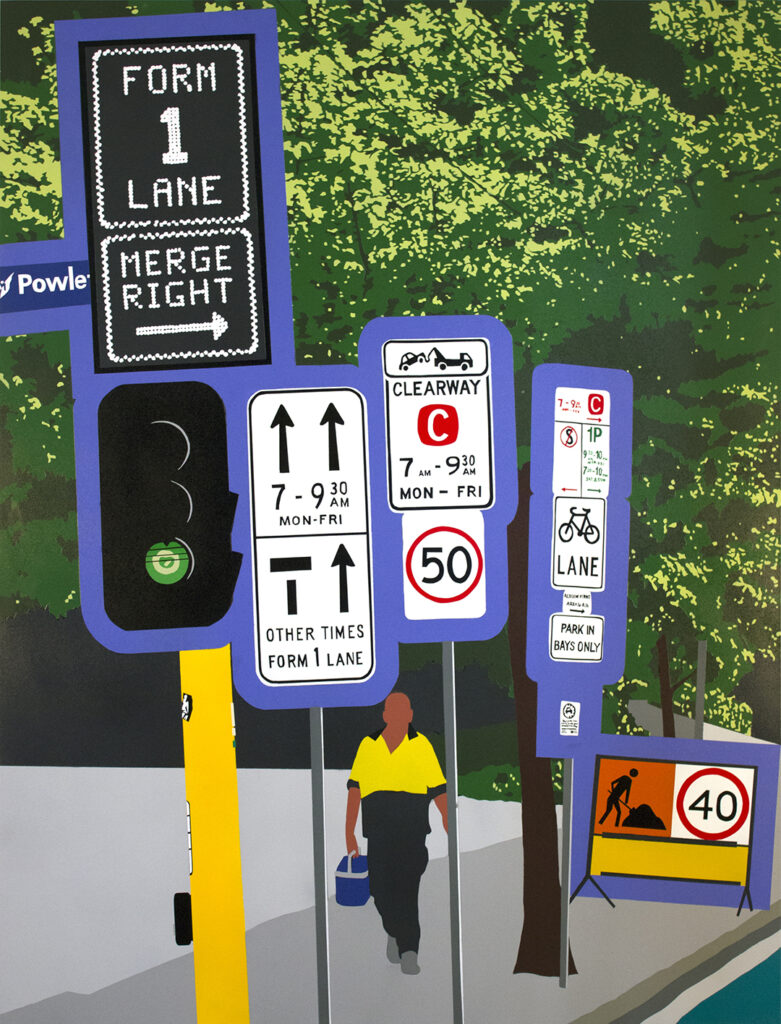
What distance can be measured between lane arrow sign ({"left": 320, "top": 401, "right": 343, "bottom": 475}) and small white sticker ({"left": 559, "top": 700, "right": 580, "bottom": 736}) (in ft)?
2.85

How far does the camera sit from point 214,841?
75.9 inches

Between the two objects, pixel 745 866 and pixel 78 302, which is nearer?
pixel 78 302

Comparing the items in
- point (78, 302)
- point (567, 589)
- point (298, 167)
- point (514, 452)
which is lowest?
point (567, 589)

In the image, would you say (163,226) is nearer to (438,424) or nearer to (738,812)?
(438,424)

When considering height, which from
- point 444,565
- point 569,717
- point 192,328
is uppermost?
point 192,328

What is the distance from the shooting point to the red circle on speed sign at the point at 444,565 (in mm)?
1913

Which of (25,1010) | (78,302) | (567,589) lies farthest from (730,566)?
(25,1010)

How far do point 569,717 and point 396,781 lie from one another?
48cm

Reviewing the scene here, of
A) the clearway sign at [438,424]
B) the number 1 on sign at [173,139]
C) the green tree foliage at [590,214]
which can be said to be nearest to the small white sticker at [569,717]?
the green tree foliage at [590,214]

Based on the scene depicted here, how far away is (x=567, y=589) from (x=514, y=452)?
0.39 m

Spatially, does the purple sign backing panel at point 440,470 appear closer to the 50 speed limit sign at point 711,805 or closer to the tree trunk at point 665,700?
the tree trunk at point 665,700

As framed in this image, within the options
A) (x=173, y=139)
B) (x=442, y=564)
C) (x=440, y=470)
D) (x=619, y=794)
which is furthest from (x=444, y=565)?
(x=173, y=139)

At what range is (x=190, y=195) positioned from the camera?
1.90 m

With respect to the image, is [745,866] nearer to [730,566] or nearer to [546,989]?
[546,989]
